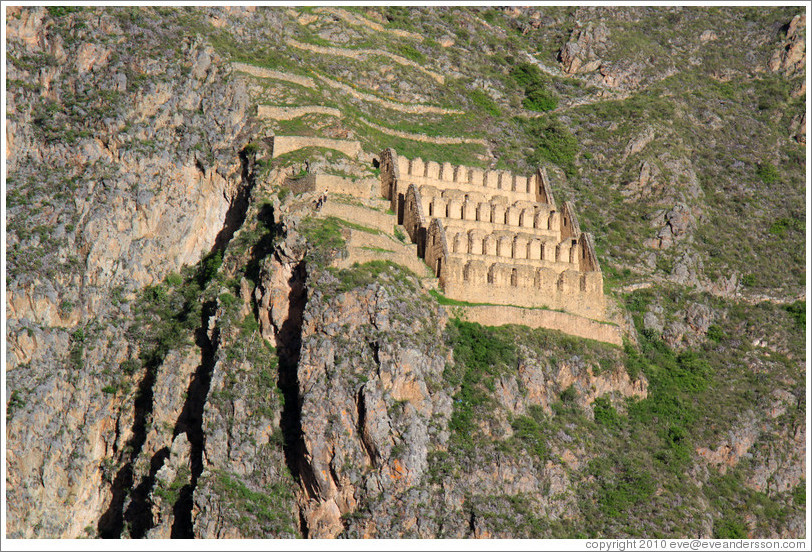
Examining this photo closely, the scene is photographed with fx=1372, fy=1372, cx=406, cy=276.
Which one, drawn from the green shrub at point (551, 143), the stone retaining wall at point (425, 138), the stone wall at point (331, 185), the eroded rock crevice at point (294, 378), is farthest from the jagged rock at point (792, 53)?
the eroded rock crevice at point (294, 378)

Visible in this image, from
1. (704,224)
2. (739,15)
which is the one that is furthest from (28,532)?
(739,15)

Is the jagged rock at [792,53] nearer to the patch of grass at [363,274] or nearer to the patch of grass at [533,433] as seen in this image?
the patch of grass at [533,433]

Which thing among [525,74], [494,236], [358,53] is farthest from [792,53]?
[494,236]

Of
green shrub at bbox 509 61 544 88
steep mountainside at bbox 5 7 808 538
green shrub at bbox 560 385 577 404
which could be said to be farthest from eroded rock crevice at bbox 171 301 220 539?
green shrub at bbox 509 61 544 88

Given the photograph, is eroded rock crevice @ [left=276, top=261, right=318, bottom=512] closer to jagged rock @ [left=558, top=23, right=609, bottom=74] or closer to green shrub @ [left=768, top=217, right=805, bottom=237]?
green shrub @ [left=768, top=217, right=805, bottom=237]

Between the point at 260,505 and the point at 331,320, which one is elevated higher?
the point at 331,320

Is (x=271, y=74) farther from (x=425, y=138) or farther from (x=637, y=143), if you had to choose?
(x=637, y=143)

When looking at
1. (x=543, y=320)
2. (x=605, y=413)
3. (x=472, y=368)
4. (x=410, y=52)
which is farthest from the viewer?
(x=410, y=52)

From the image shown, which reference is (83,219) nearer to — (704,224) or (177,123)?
(177,123)
